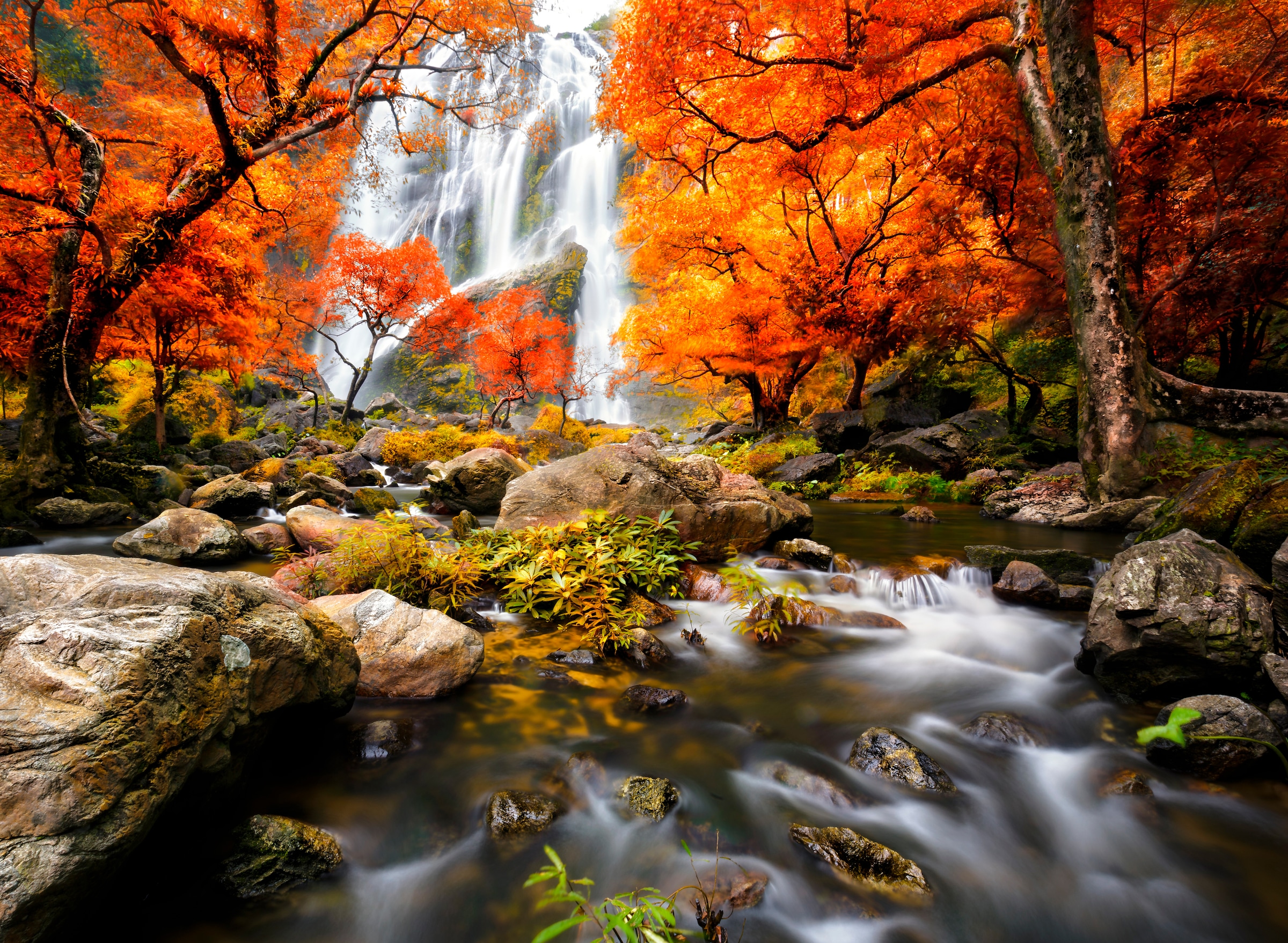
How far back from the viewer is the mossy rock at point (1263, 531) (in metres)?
3.61

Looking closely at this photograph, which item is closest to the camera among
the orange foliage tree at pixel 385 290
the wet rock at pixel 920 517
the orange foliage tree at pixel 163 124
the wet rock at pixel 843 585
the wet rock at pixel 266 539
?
the wet rock at pixel 843 585

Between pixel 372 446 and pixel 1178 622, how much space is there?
18.8 meters

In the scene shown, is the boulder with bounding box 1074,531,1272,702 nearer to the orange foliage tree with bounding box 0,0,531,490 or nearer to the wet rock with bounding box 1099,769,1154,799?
the wet rock with bounding box 1099,769,1154,799

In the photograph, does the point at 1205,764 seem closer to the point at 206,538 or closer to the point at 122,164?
the point at 206,538

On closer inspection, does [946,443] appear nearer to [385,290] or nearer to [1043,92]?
[1043,92]

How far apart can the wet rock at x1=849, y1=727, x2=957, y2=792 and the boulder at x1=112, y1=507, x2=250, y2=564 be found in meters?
6.77

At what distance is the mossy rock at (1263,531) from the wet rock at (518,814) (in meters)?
5.00

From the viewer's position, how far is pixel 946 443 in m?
11.8

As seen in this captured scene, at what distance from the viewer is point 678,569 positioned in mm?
5035

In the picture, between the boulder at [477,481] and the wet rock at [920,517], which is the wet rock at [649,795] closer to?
the boulder at [477,481]

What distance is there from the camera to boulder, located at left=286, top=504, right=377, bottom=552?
5.53m

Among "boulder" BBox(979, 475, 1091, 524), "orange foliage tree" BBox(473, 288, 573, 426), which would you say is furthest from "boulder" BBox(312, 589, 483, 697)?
"orange foliage tree" BBox(473, 288, 573, 426)

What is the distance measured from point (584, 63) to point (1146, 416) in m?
56.9

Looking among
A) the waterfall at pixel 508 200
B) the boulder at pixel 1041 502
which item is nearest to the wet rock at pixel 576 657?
the boulder at pixel 1041 502
